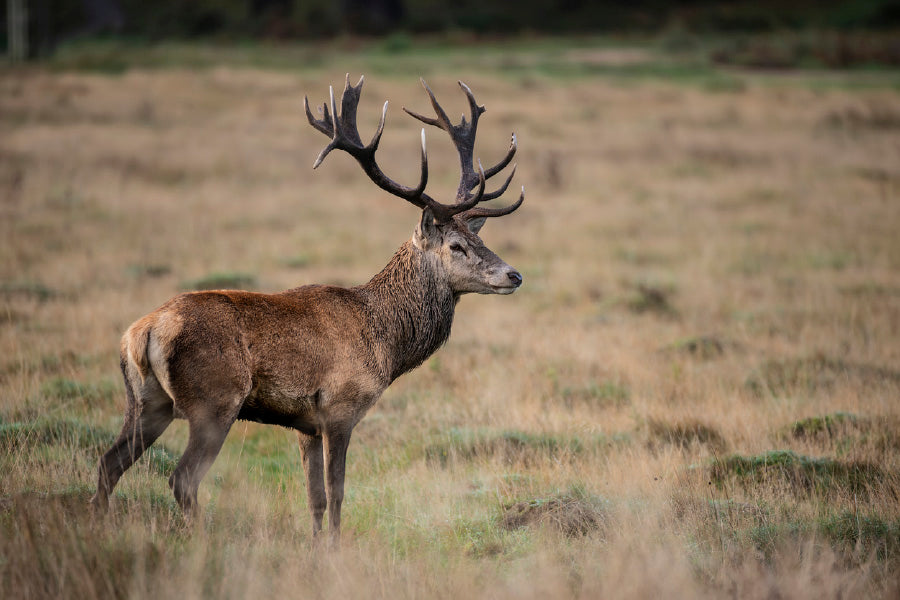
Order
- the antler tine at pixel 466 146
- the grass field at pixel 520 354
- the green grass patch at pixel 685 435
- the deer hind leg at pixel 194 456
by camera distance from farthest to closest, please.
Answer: the green grass patch at pixel 685 435, the antler tine at pixel 466 146, the deer hind leg at pixel 194 456, the grass field at pixel 520 354

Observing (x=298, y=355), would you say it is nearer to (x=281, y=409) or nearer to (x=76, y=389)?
(x=281, y=409)

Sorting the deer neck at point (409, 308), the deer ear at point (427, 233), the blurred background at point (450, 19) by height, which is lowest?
the deer neck at point (409, 308)

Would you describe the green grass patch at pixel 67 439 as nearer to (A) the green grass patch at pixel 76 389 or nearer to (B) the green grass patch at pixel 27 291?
(A) the green grass patch at pixel 76 389

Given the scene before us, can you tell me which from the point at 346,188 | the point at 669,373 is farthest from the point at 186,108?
the point at 669,373

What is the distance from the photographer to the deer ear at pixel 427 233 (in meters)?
6.74

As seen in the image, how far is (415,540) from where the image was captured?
5773mm

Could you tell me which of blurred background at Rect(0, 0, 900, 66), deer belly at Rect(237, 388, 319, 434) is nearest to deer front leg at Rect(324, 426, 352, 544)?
deer belly at Rect(237, 388, 319, 434)

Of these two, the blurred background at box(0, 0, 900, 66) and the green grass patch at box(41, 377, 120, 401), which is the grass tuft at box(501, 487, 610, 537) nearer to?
the green grass patch at box(41, 377, 120, 401)

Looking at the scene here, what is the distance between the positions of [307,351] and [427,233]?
1.45 metres

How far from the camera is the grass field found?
5055 mm

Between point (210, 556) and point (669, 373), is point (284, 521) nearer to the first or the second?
point (210, 556)

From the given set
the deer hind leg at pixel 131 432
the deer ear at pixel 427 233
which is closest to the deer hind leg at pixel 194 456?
the deer hind leg at pixel 131 432

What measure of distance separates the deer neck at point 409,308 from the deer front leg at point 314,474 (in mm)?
679

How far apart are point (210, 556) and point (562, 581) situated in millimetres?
1801
